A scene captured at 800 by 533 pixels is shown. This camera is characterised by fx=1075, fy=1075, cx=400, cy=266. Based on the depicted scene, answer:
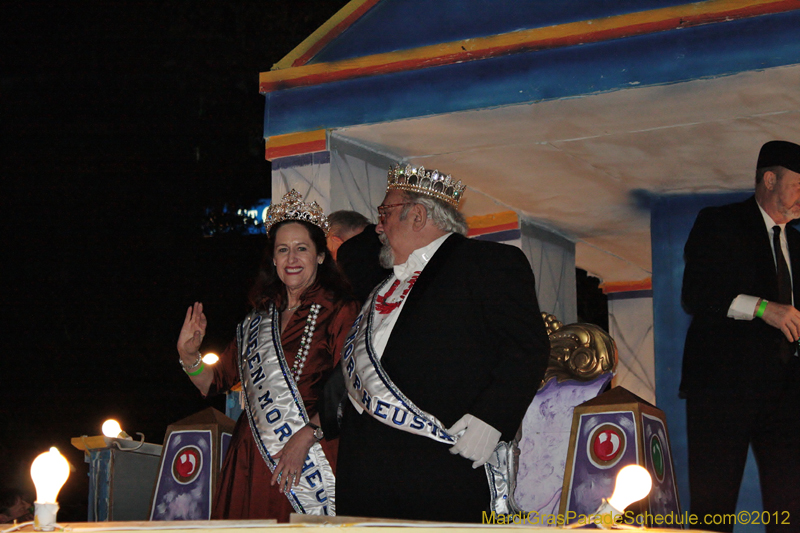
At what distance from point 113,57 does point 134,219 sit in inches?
54.0

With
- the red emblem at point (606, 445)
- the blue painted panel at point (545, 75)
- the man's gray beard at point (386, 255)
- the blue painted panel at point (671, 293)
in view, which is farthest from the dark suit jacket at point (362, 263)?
the blue painted panel at point (671, 293)

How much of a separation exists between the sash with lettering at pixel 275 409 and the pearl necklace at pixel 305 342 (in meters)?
0.03

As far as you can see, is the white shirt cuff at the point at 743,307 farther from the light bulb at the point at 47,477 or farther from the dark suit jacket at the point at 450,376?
the light bulb at the point at 47,477

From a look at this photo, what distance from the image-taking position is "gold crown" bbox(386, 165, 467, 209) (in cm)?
341

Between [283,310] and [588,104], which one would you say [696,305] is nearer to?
[588,104]

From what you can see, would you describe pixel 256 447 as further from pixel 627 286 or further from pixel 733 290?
pixel 627 286

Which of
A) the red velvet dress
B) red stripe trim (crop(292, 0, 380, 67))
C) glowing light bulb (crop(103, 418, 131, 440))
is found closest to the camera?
the red velvet dress

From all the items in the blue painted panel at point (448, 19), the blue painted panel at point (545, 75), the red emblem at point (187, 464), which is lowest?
the red emblem at point (187, 464)

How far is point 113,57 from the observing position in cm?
894

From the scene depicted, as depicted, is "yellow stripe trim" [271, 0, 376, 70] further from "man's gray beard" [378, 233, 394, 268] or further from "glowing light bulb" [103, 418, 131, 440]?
"glowing light bulb" [103, 418, 131, 440]

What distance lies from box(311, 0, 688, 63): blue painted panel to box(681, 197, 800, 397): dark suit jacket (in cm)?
99

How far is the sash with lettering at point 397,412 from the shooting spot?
3.02 meters

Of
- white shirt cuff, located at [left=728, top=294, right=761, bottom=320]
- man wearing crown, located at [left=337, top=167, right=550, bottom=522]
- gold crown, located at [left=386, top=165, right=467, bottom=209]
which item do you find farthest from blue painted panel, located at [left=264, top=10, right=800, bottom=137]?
man wearing crown, located at [left=337, top=167, right=550, bottom=522]

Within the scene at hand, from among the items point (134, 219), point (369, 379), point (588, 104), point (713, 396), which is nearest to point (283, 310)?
point (369, 379)
